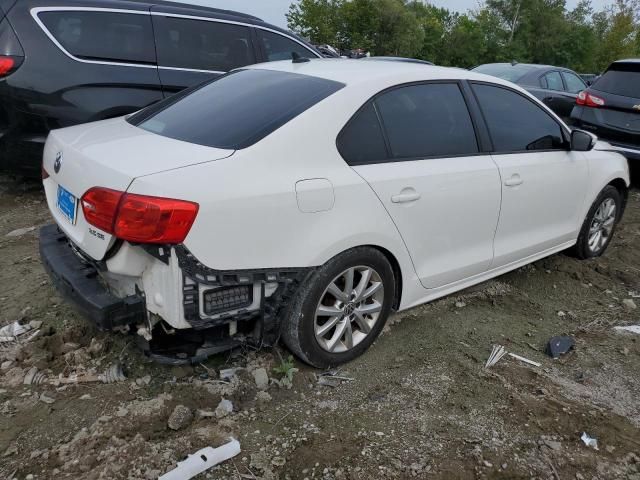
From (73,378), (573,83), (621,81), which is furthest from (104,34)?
(573,83)

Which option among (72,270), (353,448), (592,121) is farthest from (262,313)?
(592,121)

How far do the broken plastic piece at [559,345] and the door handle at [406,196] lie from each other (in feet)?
4.38

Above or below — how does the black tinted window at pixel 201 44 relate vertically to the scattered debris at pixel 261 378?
above

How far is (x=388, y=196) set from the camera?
2.91 m

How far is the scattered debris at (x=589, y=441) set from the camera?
264 cm

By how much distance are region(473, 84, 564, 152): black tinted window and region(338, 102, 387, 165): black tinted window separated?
98 centimetres

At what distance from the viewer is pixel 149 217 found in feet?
7.46

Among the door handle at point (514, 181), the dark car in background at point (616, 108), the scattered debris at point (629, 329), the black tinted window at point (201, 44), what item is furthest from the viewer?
the dark car in background at point (616, 108)

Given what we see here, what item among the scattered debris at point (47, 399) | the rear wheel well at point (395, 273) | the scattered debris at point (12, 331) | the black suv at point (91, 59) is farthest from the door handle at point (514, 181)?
the black suv at point (91, 59)

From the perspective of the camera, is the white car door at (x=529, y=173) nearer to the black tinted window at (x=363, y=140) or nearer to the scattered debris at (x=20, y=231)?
the black tinted window at (x=363, y=140)

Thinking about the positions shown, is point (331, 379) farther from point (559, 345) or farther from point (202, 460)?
point (559, 345)

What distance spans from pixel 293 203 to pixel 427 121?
3.79 ft

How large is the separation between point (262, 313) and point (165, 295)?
470 millimetres

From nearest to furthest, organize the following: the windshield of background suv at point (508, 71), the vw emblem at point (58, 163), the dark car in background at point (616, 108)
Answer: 1. the vw emblem at point (58, 163)
2. the dark car in background at point (616, 108)
3. the windshield of background suv at point (508, 71)
